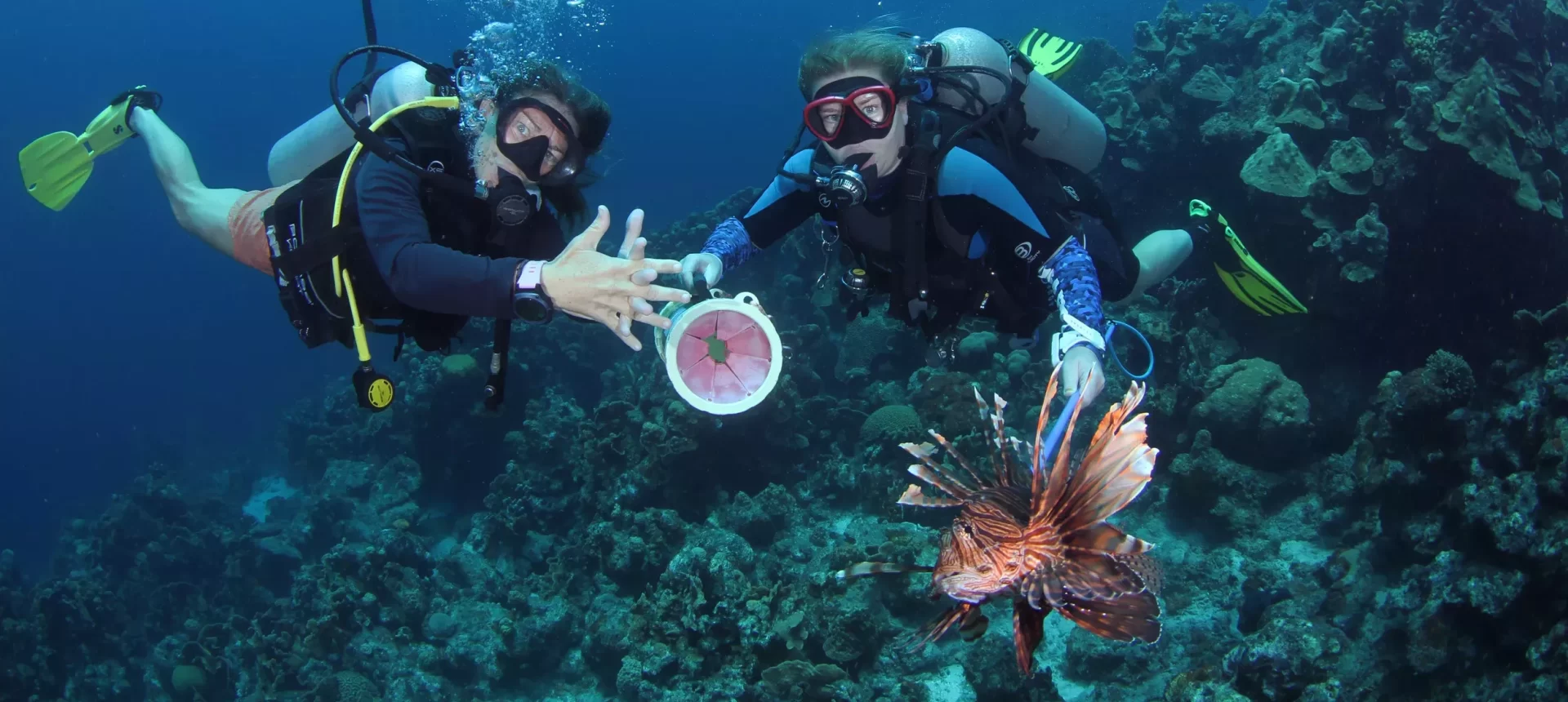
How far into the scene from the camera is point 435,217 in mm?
3652

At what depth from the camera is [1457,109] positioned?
693 cm

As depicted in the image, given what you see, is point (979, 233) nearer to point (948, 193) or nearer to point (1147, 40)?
point (948, 193)

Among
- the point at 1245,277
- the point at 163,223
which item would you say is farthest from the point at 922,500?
the point at 163,223

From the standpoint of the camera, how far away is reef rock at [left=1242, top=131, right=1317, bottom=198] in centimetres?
778

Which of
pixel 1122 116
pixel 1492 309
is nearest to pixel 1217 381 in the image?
pixel 1492 309

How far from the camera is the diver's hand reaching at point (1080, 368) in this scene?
9.47 feet

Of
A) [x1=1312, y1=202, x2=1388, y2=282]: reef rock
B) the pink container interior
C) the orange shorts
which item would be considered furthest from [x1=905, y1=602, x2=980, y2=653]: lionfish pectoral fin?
[x1=1312, y1=202, x2=1388, y2=282]: reef rock

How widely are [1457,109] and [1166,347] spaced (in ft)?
11.3

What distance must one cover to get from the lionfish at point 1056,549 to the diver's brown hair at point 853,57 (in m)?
2.64

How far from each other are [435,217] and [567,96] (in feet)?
3.09

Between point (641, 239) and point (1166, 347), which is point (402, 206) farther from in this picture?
point (1166, 347)

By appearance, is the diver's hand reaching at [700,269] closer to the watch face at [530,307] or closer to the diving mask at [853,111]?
the diving mask at [853,111]

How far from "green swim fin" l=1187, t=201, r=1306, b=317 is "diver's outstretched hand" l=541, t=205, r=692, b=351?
217 inches

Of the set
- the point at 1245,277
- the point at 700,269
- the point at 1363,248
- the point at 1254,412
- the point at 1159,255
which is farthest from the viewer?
the point at 1363,248
